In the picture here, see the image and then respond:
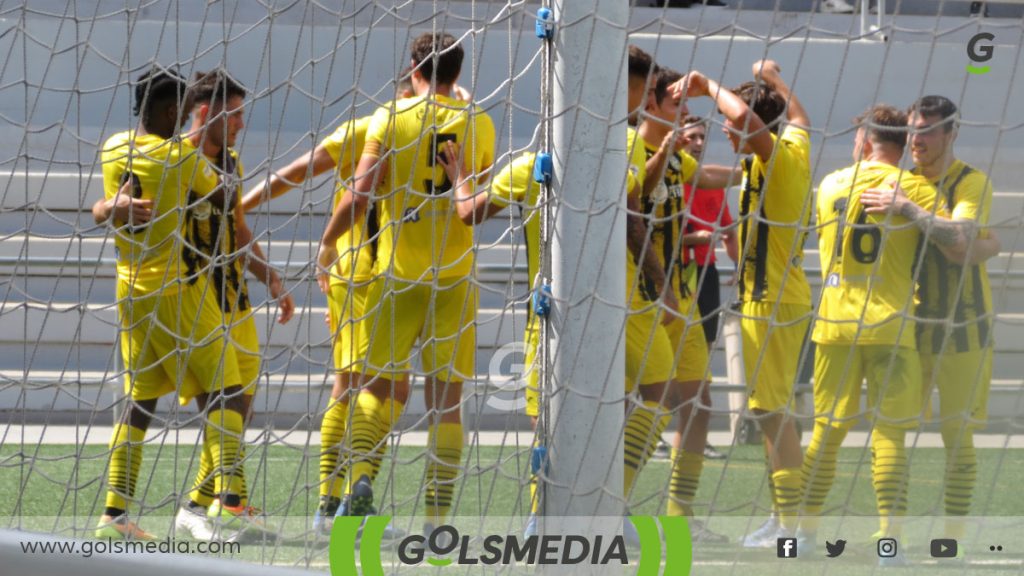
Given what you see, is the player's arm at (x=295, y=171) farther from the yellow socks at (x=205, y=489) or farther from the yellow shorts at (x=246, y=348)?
the yellow socks at (x=205, y=489)

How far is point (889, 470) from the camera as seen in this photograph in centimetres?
445

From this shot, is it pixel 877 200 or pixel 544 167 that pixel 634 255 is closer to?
pixel 877 200

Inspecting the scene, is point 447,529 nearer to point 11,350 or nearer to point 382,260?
point 382,260

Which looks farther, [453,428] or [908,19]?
[908,19]

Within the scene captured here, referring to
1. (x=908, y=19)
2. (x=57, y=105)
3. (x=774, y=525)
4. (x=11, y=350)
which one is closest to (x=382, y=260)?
(x=774, y=525)

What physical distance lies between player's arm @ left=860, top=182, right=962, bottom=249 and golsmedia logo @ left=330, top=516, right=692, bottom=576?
1.14 m

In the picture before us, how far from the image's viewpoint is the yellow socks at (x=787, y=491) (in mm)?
4605

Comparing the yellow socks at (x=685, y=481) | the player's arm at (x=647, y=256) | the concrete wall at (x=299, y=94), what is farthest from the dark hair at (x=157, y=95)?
the concrete wall at (x=299, y=94)

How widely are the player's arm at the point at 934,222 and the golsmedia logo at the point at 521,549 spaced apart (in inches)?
45.0

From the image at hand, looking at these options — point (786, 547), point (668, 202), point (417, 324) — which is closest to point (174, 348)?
point (417, 324)

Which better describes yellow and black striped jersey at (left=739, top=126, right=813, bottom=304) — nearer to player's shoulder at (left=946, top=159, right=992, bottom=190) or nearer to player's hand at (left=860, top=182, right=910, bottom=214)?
player's hand at (left=860, top=182, right=910, bottom=214)

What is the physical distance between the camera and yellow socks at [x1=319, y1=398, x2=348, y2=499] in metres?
4.42

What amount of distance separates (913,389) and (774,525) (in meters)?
0.73

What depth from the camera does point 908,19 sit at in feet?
37.3
